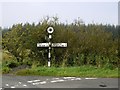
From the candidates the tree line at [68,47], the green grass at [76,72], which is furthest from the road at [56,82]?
the tree line at [68,47]

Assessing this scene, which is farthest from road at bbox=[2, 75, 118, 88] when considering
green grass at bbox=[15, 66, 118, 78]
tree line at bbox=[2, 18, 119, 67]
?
tree line at bbox=[2, 18, 119, 67]

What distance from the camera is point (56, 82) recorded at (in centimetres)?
907

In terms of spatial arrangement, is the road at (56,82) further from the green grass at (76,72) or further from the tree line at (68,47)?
the tree line at (68,47)

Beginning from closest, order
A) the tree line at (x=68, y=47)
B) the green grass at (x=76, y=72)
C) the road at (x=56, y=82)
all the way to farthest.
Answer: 1. the road at (x=56, y=82)
2. the green grass at (x=76, y=72)
3. the tree line at (x=68, y=47)

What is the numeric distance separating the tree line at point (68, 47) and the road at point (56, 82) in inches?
133

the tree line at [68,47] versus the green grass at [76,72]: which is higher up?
the tree line at [68,47]

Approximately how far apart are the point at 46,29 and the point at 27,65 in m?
1.96

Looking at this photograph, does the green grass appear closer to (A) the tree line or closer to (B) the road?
(B) the road

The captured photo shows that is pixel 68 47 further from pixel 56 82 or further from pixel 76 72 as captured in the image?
pixel 56 82

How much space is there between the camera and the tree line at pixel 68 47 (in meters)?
13.4

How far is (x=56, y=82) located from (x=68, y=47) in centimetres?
477

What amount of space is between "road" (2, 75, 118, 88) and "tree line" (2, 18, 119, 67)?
3.39 metres

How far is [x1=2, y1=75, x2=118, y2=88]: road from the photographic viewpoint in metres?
8.39

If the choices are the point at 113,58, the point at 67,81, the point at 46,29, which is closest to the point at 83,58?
the point at 113,58
